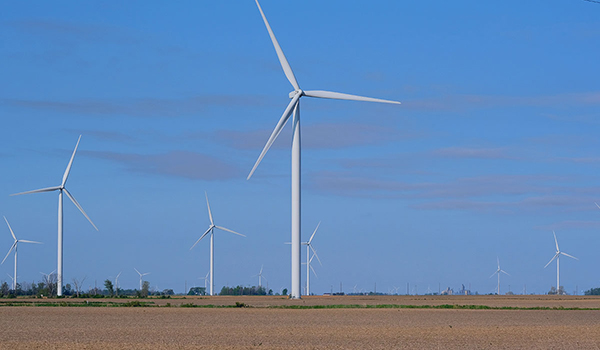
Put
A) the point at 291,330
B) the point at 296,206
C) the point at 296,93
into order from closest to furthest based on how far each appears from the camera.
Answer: the point at 291,330 < the point at 296,206 < the point at 296,93

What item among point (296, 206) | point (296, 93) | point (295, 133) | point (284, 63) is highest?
point (284, 63)

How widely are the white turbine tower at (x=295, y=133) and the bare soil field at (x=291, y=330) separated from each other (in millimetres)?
12312

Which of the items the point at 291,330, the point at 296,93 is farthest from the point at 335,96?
the point at 291,330

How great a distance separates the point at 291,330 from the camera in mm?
42969

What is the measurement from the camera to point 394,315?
58.9 metres

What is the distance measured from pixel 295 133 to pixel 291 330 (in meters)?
34.3

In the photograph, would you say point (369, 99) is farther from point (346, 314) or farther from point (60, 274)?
point (60, 274)

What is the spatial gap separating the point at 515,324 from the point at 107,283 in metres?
92.4

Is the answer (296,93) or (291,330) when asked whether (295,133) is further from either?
(291,330)

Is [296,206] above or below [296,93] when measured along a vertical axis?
below

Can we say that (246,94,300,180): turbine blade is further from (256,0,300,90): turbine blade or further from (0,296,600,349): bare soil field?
(0,296,600,349): bare soil field

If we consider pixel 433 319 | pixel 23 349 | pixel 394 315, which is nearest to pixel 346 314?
pixel 394 315

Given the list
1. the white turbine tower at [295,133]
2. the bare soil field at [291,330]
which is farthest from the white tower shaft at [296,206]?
the bare soil field at [291,330]

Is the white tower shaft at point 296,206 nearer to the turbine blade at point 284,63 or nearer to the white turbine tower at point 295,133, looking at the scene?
the white turbine tower at point 295,133
